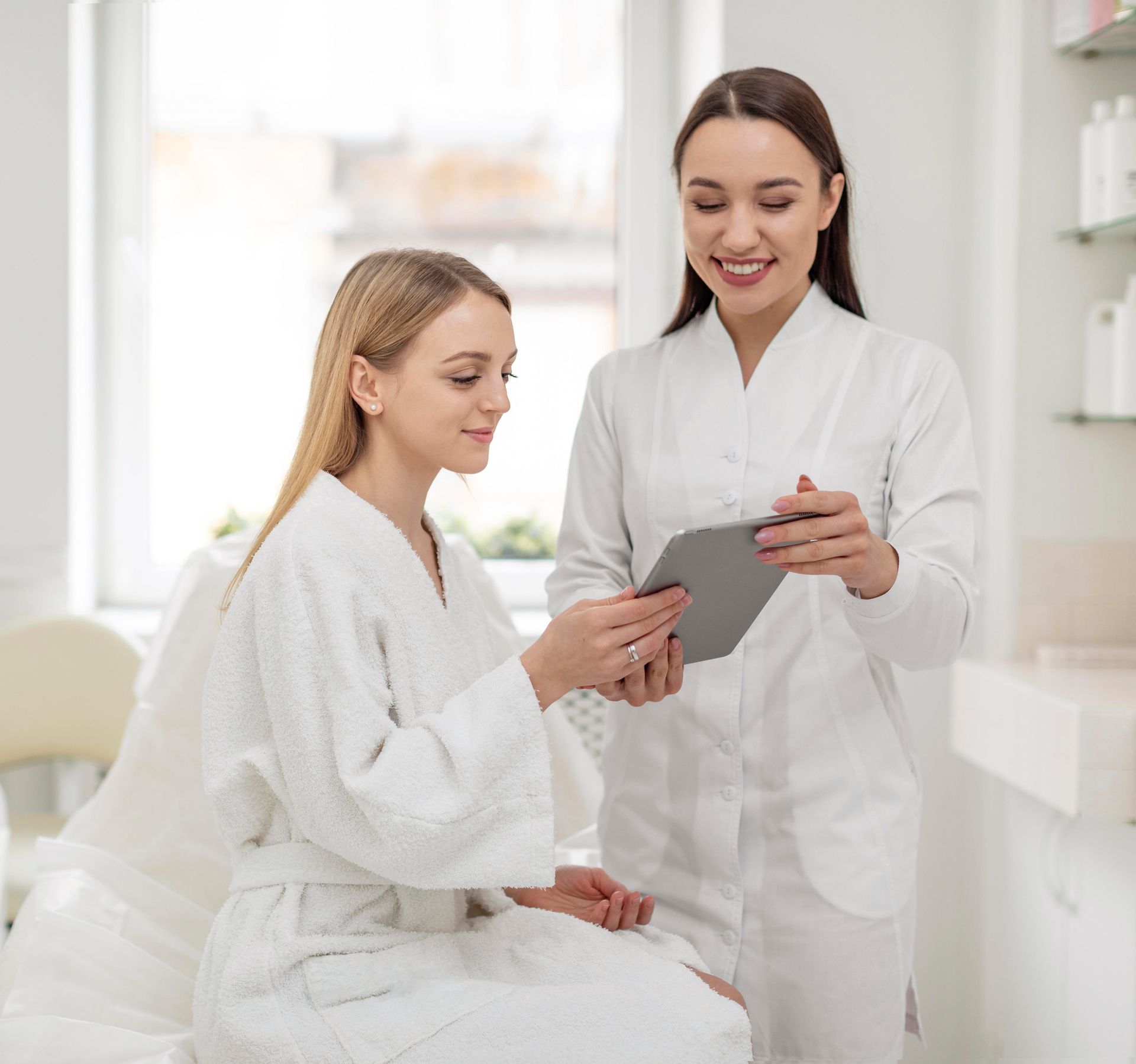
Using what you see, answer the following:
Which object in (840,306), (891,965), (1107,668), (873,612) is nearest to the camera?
(873,612)

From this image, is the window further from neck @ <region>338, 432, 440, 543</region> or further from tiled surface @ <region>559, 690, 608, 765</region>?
neck @ <region>338, 432, 440, 543</region>

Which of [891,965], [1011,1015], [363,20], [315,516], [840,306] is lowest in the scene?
[1011,1015]

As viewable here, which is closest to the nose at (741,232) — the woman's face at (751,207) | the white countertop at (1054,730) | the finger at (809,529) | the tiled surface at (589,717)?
the woman's face at (751,207)

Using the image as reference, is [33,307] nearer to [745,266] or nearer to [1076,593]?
[745,266]

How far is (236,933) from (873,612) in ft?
2.20

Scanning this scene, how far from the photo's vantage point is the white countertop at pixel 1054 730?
1.65 meters

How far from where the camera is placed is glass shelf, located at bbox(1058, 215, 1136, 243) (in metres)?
1.92


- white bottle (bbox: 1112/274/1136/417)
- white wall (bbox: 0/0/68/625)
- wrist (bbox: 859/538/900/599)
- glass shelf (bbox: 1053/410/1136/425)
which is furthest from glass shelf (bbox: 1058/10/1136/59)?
white wall (bbox: 0/0/68/625)

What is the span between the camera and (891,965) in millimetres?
1243

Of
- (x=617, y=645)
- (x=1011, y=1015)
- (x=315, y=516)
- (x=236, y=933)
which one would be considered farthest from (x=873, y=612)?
(x=1011, y=1015)

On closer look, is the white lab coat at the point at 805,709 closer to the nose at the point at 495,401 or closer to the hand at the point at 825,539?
the hand at the point at 825,539

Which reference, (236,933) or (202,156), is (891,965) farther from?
(202,156)

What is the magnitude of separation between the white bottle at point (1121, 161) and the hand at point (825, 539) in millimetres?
1181

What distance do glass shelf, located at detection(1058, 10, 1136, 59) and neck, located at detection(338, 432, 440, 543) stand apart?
1497 millimetres
